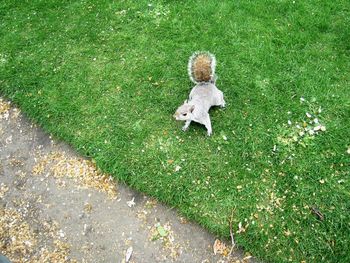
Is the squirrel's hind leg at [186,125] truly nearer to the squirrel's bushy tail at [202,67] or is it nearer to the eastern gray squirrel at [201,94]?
the eastern gray squirrel at [201,94]

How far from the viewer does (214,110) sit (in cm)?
411

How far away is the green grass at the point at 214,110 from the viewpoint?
3.51 m

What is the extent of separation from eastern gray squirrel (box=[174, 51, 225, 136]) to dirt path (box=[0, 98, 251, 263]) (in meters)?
0.93

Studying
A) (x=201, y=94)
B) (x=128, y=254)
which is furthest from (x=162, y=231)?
(x=201, y=94)

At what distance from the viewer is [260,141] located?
153 inches

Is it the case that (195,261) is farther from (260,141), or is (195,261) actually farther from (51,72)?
(51,72)

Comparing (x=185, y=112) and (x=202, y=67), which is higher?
(x=202, y=67)

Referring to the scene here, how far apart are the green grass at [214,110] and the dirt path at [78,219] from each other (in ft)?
0.50

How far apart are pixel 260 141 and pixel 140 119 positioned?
132 centimetres

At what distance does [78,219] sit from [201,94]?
68.2 inches

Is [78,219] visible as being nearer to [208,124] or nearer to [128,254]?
[128,254]

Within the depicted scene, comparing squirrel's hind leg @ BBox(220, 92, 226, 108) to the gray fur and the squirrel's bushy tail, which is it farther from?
the squirrel's bushy tail

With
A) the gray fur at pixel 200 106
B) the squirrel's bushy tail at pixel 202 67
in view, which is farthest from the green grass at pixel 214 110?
the squirrel's bushy tail at pixel 202 67

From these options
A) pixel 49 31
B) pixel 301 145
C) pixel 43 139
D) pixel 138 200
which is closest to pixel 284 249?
pixel 301 145
